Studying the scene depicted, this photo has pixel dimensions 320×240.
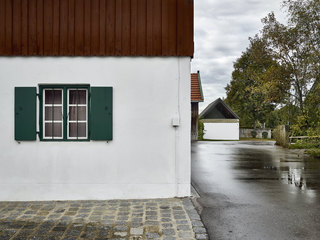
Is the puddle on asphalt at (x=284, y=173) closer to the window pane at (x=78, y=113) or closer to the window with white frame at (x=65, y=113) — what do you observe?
the window with white frame at (x=65, y=113)

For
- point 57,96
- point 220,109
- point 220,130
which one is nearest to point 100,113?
point 57,96

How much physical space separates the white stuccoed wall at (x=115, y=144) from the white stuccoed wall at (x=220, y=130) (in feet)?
98.5

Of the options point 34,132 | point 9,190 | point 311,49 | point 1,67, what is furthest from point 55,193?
point 311,49

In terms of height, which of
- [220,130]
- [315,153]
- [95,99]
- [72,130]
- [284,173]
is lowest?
[284,173]

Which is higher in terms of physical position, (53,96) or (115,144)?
(53,96)

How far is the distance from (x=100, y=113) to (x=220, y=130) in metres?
31.2

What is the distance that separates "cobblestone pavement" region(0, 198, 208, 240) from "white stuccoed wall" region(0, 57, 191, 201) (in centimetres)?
35

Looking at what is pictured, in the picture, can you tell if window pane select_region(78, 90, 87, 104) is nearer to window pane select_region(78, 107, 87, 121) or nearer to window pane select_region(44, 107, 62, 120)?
window pane select_region(78, 107, 87, 121)

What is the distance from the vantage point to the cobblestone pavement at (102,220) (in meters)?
4.45

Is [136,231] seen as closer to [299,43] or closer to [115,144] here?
[115,144]

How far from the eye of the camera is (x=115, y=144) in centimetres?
647

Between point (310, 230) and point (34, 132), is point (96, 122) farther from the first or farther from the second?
point (310, 230)

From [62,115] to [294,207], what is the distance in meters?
5.26

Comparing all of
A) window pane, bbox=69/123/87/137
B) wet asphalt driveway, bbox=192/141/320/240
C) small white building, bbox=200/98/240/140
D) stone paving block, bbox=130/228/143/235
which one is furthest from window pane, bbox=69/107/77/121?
small white building, bbox=200/98/240/140
